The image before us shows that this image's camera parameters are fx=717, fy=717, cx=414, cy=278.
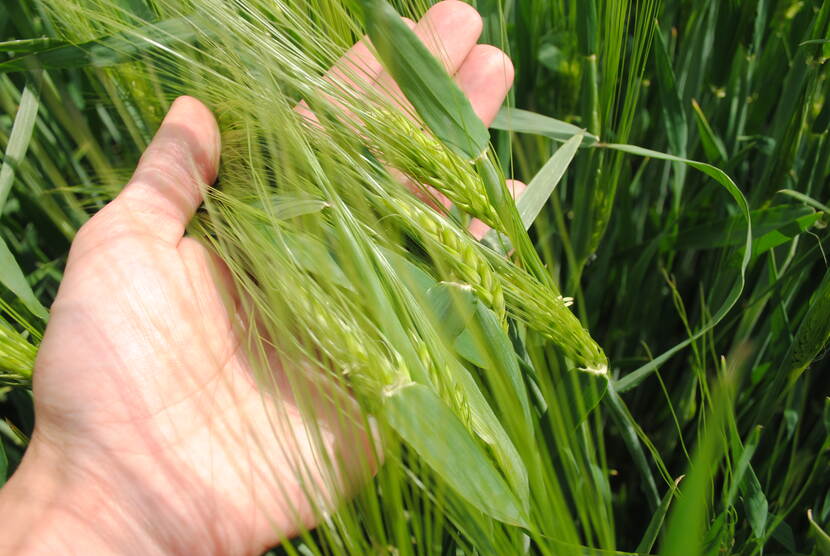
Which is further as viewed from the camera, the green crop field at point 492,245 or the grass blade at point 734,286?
the grass blade at point 734,286

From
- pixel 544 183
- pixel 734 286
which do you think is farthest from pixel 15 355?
pixel 734 286

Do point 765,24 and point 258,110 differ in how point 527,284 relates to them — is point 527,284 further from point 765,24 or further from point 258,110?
point 765,24

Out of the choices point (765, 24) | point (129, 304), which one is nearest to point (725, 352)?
point (765, 24)

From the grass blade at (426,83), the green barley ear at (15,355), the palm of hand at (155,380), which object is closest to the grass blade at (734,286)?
the grass blade at (426,83)

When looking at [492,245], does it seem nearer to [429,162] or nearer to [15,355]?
[429,162]

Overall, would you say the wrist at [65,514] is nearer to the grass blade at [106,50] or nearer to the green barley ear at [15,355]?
the green barley ear at [15,355]

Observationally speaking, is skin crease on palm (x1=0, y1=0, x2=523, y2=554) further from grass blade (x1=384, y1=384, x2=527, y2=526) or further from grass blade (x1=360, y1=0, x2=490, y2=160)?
grass blade (x1=384, y1=384, x2=527, y2=526)

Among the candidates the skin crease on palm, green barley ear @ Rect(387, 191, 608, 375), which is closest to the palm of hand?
the skin crease on palm
